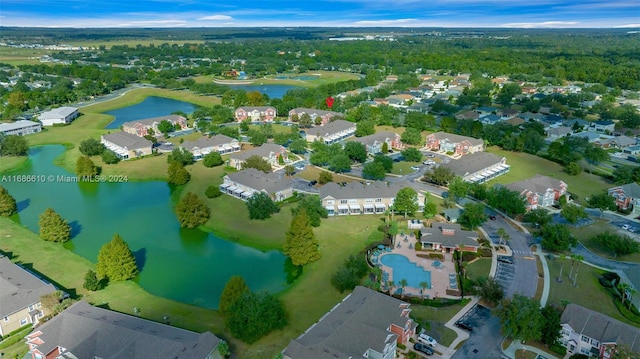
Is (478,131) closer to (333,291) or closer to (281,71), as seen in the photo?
(333,291)

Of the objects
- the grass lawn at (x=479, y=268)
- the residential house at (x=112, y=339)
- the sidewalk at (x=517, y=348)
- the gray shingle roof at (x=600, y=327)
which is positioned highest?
the residential house at (x=112, y=339)

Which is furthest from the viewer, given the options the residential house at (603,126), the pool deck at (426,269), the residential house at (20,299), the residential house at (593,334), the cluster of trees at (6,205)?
the residential house at (603,126)

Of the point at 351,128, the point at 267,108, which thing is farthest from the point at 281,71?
the point at 351,128

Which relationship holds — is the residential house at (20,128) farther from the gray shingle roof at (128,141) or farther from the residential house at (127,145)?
the residential house at (127,145)

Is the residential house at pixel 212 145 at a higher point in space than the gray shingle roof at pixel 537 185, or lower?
higher

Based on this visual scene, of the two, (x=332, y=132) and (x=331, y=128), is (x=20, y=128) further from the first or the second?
(x=332, y=132)

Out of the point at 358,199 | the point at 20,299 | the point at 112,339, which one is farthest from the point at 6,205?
the point at 358,199

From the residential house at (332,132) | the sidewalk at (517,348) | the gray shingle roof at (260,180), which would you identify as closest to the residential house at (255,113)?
the residential house at (332,132)
